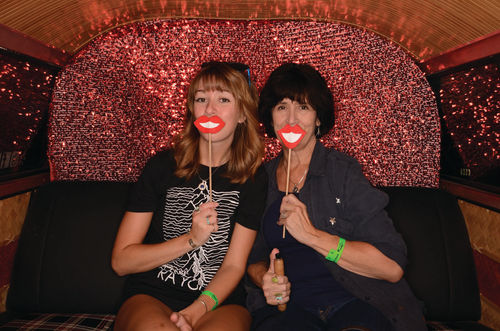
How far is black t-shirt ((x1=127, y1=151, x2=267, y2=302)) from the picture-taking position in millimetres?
1438

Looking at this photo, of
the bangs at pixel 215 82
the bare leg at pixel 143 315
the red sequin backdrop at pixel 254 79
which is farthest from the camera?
the red sequin backdrop at pixel 254 79

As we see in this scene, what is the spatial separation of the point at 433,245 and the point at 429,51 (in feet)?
3.41

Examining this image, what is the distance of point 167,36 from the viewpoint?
1917 mm

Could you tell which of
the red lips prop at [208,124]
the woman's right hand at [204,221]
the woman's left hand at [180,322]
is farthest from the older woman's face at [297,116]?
the woman's left hand at [180,322]

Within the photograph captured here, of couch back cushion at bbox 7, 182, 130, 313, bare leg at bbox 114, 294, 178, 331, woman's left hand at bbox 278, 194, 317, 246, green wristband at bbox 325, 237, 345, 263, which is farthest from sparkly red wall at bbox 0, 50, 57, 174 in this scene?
green wristband at bbox 325, 237, 345, 263

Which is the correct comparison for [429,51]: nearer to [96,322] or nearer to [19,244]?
[96,322]

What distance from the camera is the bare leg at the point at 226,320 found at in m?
1.23

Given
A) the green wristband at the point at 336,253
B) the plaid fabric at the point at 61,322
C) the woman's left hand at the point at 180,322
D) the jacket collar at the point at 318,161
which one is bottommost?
the plaid fabric at the point at 61,322

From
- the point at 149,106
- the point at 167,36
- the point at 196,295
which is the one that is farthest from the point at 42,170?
the point at 196,295

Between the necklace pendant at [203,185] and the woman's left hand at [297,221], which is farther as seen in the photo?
the necklace pendant at [203,185]

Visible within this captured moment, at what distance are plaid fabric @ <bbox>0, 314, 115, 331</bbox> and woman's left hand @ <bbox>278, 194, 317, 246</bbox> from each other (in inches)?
39.0

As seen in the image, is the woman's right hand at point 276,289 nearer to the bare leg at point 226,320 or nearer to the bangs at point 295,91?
the bare leg at point 226,320

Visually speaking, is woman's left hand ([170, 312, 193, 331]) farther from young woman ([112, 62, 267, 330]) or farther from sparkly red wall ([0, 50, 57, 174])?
sparkly red wall ([0, 50, 57, 174])

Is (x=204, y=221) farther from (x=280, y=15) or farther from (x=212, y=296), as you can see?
(x=280, y=15)
